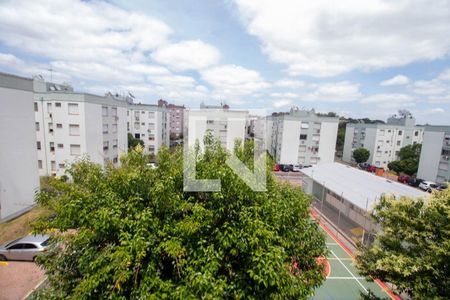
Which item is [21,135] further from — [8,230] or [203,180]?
[203,180]

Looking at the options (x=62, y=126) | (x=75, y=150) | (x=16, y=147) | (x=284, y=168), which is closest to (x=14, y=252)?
(x=16, y=147)

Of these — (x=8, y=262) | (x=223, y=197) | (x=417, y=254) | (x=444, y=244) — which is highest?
(x=223, y=197)

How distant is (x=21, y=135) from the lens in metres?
15.5

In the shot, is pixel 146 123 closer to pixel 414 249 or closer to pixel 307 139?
pixel 307 139

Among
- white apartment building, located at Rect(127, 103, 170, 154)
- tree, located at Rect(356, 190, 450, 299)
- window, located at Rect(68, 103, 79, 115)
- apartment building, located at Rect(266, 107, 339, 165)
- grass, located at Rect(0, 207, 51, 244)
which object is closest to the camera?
tree, located at Rect(356, 190, 450, 299)

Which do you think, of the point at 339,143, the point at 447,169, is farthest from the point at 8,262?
the point at 339,143

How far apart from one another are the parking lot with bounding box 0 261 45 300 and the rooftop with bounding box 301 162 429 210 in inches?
684

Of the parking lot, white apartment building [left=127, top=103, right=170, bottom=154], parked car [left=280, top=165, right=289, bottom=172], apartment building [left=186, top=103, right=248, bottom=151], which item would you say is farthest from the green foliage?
the parking lot

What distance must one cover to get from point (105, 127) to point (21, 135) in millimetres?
9910

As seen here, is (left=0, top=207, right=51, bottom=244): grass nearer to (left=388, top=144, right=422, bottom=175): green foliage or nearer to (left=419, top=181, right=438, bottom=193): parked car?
(left=419, top=181, right=438, bottom=193): parked car

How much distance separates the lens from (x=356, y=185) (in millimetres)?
17828

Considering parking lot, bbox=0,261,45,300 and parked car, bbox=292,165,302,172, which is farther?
parked car, bbox=292,165,302,172

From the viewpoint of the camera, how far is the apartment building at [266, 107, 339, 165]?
37.0 m

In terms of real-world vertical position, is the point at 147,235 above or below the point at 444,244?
above
